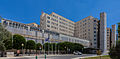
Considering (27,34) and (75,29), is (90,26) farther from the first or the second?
(27,34)

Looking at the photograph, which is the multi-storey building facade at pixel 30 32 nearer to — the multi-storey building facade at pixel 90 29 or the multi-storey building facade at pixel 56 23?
the multi-storey building facade at pixel 56 23

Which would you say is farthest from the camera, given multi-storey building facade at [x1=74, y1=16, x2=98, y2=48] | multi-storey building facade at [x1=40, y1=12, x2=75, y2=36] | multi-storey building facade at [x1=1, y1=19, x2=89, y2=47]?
multi-storey building facade at [x1=74, y1=16, x2=98, y2=48]

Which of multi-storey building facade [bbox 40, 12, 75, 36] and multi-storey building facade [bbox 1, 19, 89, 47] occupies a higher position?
multi-storey building facade [bbox 40, 12, 75, 36]

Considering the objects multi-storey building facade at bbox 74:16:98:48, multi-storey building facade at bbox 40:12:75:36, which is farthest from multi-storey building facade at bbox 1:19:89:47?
multi-storey building facade at bbox 74:16:98:48

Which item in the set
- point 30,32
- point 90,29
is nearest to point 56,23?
point 90,29

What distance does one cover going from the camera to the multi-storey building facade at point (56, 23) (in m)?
106

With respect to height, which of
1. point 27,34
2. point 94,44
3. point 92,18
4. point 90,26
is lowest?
point 94,44

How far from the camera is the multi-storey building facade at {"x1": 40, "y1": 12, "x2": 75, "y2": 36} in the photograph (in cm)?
10600

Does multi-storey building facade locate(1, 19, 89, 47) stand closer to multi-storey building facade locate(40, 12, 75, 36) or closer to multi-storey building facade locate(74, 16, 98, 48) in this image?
multi-storey building facade locate(40, 12, 75, 36)

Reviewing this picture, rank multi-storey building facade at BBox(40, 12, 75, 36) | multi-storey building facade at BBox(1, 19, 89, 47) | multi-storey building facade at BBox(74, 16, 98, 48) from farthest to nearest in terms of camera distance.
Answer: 1. multi-storey building facade at BBox(74, 16, 98, 48)
2. multi-storey building facade at BBox(40, 12, 75, 36)
3. multi-storey building facade at BBox(1, 19, 89, 47)

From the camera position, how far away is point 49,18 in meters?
109

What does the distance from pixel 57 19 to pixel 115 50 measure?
108 meters

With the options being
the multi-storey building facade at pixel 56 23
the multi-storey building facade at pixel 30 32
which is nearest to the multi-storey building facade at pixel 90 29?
the multi-storey building facade at pixel 56 23

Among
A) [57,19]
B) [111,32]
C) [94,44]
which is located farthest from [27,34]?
[111,32]
